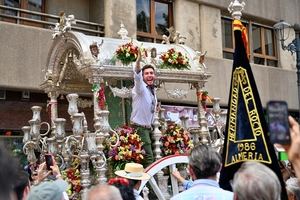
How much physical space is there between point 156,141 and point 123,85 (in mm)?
2359

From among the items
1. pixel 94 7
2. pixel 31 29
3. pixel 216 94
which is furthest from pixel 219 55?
pixel 31 29

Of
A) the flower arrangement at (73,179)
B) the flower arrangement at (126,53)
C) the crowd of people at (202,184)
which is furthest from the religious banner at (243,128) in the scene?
the flower arrangement at (126,53)

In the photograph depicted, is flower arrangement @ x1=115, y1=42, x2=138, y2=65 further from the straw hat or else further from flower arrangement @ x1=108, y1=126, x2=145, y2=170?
the straw hat

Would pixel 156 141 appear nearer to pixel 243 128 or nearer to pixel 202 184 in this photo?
pixel 243 128

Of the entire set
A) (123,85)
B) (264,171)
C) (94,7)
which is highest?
(94,7)

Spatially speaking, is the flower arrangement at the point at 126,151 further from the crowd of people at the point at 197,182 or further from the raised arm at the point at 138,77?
the crowd of people at the point at 197,182

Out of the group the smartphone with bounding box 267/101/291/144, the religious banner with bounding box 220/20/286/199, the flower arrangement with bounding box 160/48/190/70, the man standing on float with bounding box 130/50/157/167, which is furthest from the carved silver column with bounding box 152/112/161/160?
the smartphone with bounding box 267/101/291/144

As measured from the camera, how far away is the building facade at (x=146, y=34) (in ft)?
48.8

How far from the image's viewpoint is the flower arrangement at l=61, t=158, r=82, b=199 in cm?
789

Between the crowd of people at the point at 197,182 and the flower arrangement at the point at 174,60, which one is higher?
the flower arrangement at the point at 174,60

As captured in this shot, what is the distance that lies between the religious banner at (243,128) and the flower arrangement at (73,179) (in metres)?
3.01

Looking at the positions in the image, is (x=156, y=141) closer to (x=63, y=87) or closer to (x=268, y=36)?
(x=63, y=87)

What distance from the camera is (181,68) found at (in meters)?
9.86

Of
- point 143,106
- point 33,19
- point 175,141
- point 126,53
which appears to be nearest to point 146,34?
point 33,19
